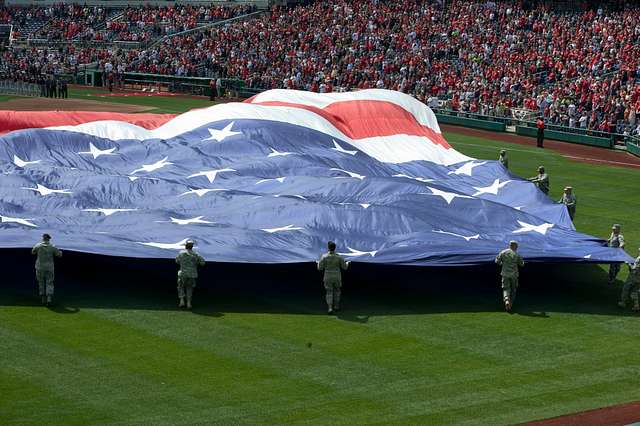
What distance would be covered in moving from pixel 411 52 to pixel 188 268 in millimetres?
38308

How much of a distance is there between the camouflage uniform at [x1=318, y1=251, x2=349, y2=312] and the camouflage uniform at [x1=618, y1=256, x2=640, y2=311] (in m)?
4.97

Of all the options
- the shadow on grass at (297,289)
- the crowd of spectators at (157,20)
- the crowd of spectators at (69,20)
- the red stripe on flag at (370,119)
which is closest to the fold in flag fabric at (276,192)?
the red stripe on flag at (370,119)

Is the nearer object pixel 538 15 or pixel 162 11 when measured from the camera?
pixel 538 15

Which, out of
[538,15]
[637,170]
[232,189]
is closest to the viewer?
[232,189]

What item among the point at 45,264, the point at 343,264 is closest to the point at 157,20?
the point at 45,264

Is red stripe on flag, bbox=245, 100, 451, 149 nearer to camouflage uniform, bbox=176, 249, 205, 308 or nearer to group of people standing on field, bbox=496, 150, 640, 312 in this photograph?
group of people standing on field, bbox=496, 150, 640, 312

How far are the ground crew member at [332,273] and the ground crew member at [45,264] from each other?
4.45 m

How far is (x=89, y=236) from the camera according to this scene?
1923cm

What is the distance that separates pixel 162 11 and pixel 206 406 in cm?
6077

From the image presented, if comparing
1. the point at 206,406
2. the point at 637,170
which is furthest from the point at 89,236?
the point at 637,170

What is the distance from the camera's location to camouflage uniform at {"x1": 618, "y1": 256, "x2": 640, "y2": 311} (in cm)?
1836

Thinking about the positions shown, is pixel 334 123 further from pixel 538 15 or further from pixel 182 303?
pixel 538 15

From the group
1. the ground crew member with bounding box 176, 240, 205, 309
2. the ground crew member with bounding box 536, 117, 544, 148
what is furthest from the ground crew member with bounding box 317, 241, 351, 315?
the ground crew member with bounding box 536, 117, 544, 148

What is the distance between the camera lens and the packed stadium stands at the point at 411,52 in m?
45.0
